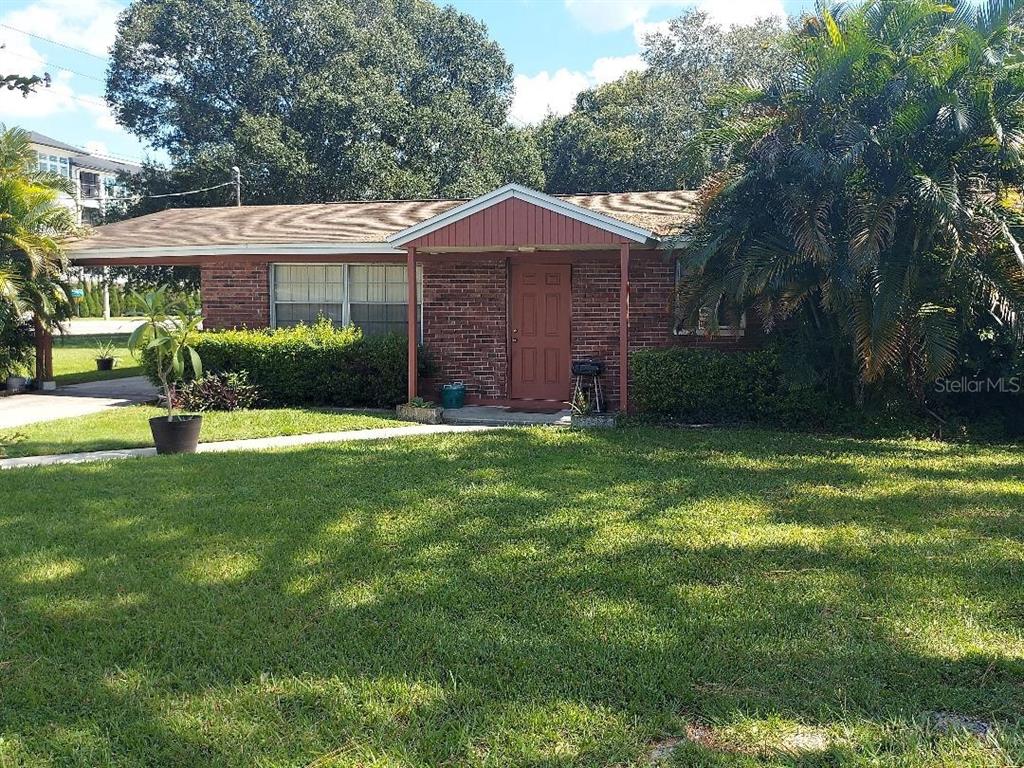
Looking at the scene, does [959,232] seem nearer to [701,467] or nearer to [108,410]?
[701,467]

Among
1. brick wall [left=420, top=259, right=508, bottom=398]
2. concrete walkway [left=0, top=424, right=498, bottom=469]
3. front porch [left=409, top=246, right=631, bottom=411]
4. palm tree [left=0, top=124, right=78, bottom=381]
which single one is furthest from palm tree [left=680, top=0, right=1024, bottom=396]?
palm tree [left=0, top=124, right=78, bottom=381]

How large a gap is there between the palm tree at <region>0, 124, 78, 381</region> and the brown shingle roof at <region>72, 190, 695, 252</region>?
2.01ft

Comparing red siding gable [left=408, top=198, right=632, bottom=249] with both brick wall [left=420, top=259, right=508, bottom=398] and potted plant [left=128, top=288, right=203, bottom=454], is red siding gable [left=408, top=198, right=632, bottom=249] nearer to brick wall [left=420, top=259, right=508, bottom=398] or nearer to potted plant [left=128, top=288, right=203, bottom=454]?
brick wall [left=420, top=259, right=508, bottom=398]

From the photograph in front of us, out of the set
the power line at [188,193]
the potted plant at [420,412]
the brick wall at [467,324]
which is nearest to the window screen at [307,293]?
the brick wall at [467,324]

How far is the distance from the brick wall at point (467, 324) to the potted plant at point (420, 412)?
1.47 m

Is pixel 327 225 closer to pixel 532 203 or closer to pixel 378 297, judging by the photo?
pixel 378 297

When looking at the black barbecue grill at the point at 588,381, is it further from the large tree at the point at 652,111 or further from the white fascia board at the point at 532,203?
the large tree at the point at 652,111

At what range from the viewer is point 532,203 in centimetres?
1141

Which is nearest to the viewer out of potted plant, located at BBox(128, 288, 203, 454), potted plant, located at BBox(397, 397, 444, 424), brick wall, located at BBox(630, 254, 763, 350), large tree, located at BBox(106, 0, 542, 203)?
potted plant, located at BBox(128, 288, 203, 454)

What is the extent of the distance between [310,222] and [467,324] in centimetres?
396

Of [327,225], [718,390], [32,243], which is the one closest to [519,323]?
[718,390]

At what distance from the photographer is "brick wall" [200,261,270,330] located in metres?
14.7

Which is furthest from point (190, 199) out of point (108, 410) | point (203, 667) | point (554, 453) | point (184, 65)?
point (203, 667)

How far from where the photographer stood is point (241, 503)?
22.3 ft
